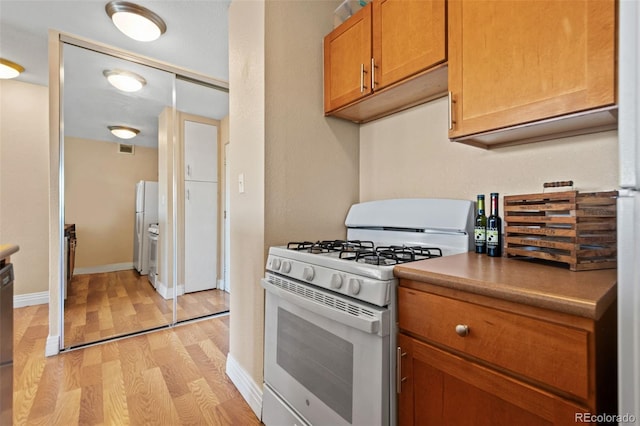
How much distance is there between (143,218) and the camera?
295cm

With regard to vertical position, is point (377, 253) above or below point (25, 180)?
below

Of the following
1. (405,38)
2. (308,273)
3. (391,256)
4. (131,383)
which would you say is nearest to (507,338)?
(391,256)

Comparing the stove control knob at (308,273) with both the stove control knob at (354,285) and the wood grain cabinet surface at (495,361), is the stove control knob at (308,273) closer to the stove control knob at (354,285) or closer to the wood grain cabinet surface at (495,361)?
the stove control knob at (354,285)

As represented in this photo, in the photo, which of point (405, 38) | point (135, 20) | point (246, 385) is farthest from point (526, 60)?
point (135, 20)

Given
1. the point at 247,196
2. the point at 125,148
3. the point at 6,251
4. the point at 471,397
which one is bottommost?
the point at 471,397

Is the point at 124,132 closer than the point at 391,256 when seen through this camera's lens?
No

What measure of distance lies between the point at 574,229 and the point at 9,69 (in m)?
4.39

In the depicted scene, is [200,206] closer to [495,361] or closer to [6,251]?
[6,251]

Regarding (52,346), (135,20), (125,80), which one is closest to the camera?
(135,20)

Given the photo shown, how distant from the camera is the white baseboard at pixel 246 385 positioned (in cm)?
161

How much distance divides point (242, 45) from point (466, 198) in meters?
1.61

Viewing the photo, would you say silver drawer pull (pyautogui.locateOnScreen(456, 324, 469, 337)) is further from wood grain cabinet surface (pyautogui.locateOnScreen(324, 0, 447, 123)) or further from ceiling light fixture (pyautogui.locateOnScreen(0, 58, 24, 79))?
ceiling light fixture (pyautogui.locateOnScreen(0, 58, 24, 79))

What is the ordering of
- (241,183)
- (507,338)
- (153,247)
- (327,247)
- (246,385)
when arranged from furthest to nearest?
(153,247) < (241,183) < (246,385) < (327,247) < (507,338)

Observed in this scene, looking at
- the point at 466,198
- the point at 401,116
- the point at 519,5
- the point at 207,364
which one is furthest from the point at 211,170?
the point at 519,5
